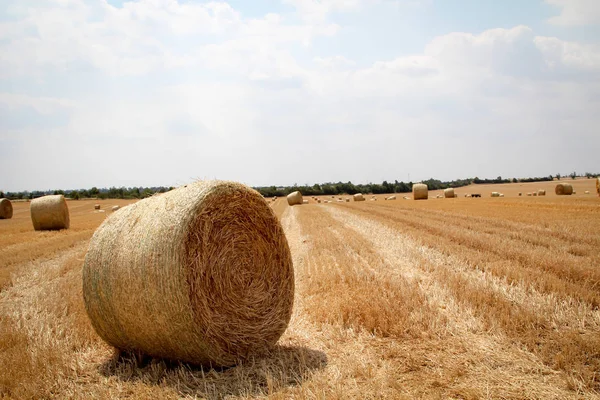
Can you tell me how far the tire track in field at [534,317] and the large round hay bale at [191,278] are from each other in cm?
250

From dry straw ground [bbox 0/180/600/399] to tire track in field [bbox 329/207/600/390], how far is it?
18 millimetres

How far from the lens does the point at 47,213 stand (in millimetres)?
17688

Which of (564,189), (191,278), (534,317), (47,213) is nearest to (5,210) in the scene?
(47,213)

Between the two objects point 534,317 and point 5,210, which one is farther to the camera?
point 5,210

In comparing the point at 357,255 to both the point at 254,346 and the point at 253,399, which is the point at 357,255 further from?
the point at 253,399

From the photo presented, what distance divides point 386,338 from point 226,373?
1.76 m

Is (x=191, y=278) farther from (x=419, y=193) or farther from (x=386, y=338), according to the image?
(x=419, y=193)

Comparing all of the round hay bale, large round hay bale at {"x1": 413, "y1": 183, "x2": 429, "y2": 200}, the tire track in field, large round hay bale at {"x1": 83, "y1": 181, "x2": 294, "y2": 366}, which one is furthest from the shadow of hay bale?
large round hay bale at {"x1": 413, "y1": 183, "x2": 429, "y2": 200}

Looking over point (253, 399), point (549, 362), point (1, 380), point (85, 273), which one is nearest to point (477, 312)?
point (549, 362)

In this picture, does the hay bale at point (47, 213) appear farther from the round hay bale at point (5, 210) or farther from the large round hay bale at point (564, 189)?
the large round hay bale at point (564, 189)

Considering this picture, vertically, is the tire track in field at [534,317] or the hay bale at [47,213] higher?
the hay bale at [47,213]

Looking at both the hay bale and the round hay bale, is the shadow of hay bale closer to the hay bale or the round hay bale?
the hay bale

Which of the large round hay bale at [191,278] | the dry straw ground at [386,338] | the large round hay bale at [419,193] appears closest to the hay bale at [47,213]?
the dry straw ground at [386,338]

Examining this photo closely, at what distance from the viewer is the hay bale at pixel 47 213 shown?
697 inches
